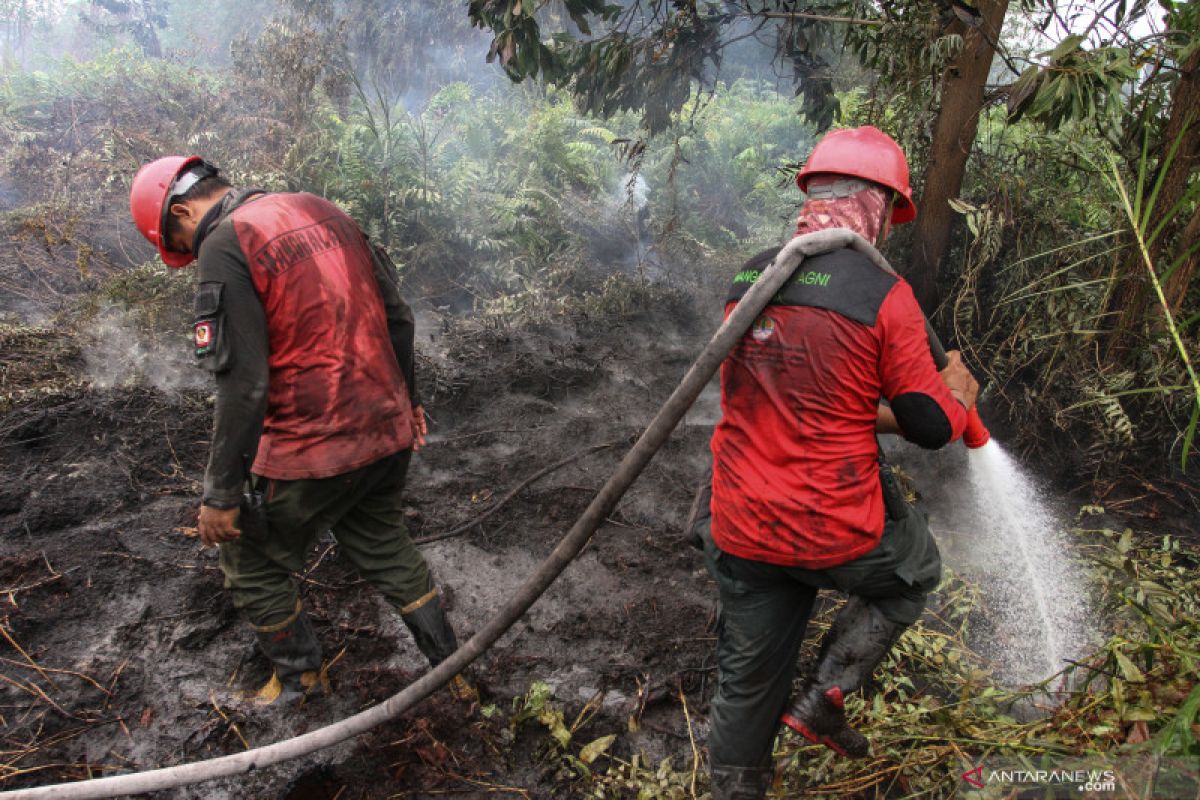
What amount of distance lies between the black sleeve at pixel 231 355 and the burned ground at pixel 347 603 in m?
1.00

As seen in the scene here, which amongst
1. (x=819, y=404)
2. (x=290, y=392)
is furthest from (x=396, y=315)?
(x=819, y=404)

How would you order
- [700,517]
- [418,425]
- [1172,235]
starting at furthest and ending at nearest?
[1172,235], [418,425], [700,517]

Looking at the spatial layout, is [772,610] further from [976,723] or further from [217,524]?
[217,524]

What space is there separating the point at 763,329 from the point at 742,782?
1324mm

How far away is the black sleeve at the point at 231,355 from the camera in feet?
7.38

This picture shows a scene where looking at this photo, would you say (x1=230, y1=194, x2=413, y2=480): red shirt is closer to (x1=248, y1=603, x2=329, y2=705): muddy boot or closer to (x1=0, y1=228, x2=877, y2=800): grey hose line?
(x1=248, y1=603, x2=329, y2=705): muddy boot

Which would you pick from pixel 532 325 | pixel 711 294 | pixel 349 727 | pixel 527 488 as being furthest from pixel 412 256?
pixel 349 727

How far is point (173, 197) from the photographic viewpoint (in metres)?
2.39

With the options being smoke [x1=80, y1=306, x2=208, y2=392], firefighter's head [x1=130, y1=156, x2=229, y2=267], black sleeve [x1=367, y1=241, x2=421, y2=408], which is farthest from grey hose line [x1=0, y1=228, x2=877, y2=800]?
smoke [x1=80, y1=306, x2=208, y2=392]

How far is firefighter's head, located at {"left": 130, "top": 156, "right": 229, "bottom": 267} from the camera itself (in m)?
2.40

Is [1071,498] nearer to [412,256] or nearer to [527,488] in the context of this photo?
[527,488]

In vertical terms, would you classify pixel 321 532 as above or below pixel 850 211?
below

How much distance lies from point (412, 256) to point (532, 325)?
1998 mm

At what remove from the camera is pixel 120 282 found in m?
5.67
